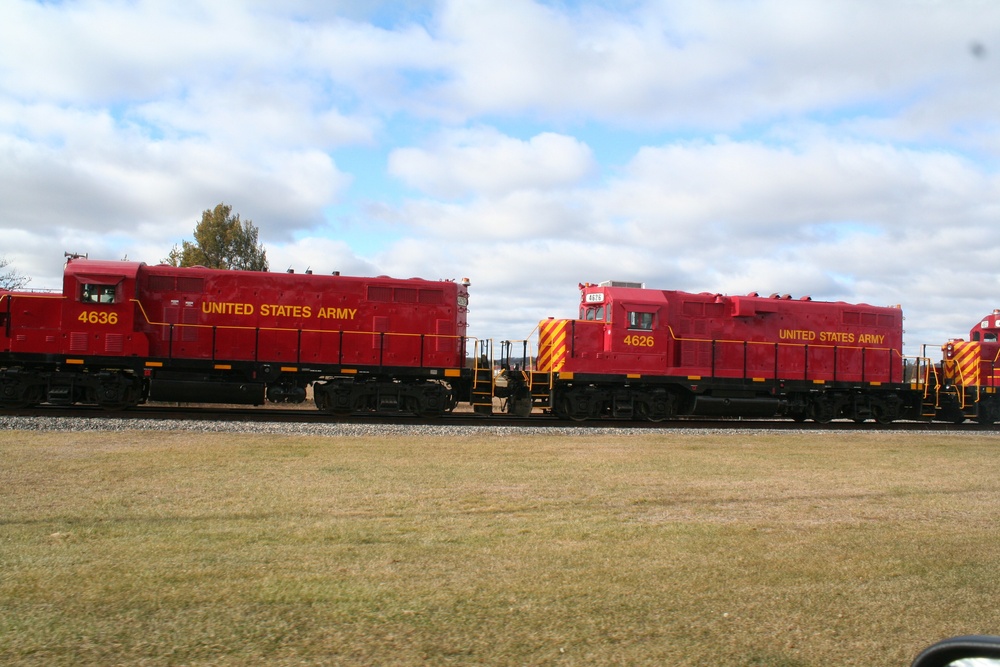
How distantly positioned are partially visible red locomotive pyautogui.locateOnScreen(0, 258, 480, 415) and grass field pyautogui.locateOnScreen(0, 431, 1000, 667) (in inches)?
291

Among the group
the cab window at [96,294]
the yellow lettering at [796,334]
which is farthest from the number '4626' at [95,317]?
the yellow lettering at [796,334]

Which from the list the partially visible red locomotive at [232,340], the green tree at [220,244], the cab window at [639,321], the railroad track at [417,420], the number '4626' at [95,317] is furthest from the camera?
the green tree at [220,244]

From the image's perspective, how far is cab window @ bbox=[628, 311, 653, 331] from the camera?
65.8 feet

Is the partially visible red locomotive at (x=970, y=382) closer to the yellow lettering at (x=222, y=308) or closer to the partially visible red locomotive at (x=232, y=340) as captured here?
the partially visible red locomotive at (x=232, y=340)

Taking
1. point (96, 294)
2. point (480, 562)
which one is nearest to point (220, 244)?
point (96, 294)

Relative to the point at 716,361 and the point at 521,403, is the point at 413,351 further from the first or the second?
the point at 716,361

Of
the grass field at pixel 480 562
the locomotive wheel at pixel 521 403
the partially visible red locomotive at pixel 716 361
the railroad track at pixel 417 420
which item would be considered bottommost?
the grass field at pixel 480 562

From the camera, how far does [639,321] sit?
20094mm

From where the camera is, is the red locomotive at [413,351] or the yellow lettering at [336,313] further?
the yellow lettering at [336,313]

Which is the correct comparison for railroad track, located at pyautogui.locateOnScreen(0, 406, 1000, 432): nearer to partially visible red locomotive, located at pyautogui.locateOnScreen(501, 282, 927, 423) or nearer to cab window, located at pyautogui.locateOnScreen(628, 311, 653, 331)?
partially visible red locomotive, located at pyautogui.locateOnScreen(501, 282, 927, 423)

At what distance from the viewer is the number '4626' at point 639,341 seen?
19.9 meters

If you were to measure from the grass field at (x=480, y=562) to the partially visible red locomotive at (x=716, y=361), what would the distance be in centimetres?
835

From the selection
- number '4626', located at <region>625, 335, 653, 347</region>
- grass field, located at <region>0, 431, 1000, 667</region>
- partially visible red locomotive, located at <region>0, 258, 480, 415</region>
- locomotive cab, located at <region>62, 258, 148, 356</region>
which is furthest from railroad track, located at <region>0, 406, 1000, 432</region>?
grass field, located at <region>0, 431, 1000, 667</region>

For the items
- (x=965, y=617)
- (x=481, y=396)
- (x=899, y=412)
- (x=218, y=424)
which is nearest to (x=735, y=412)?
(x=899, y=412)
